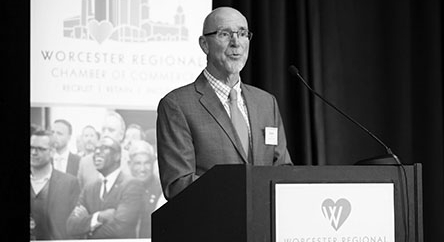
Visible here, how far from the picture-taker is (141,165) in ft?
14.1

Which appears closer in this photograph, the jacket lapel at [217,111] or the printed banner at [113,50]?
the jacket lapel at [217,111]

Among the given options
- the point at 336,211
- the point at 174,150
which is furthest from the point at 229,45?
the point at 336,211

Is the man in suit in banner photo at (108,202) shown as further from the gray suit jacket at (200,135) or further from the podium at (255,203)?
the podium at (255,203)

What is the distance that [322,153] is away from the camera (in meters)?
5.12

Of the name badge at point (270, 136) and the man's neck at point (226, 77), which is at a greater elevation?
the man's neck at point (226, 77)

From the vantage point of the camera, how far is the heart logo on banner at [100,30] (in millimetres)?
4230

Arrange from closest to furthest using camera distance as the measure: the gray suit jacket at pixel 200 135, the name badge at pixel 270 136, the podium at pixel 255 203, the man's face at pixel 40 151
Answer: the podium at pixel 255 203
the gray suit jacket at pixel 200 135
the name badge at pixel 270 136
the man's face at pixel 40 151

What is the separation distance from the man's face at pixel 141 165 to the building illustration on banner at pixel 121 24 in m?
0.63

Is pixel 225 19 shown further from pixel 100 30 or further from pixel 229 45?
pixel 100 30

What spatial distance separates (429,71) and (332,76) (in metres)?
0.72

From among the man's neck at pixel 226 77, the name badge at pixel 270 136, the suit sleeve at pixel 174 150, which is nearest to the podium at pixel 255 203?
the suit sleeve at pixel 174 150

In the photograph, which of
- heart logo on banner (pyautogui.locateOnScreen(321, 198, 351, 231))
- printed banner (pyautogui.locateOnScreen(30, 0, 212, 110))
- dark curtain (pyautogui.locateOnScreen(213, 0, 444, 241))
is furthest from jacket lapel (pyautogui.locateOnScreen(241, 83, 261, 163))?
dark curtain (pyautogui.locateOnScreen(213, 0, 444, 241))

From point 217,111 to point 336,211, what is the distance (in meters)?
0.81

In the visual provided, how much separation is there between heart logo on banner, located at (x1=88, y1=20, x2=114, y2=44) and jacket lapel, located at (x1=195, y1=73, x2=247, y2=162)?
1278 millimetres
